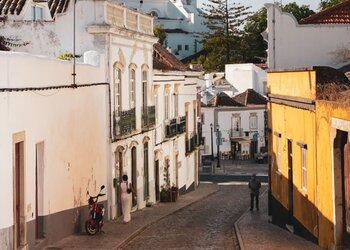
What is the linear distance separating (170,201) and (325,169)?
1500cm

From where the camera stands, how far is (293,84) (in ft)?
58.6

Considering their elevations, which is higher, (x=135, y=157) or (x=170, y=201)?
(x=135, y=157)

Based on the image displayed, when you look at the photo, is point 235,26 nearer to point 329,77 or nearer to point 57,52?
point 57,52

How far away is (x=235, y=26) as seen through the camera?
80625 mm

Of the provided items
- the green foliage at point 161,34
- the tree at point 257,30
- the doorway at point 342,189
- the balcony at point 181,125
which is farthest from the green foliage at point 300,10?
the doorway at point 342,189

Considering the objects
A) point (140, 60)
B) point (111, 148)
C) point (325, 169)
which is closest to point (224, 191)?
point (140, 60)

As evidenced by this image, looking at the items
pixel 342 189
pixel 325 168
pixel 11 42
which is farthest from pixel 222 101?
pixel 342 189

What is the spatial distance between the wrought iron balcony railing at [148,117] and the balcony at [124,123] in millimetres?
1429

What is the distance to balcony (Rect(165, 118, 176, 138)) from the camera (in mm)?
29987

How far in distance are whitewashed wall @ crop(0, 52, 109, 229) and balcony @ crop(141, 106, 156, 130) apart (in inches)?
189

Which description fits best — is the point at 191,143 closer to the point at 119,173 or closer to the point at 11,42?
the point at 119,173

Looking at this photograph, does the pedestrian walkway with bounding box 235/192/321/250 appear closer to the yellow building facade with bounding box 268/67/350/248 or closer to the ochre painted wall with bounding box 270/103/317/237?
the yellow building facade with bounding box 268/67/350/248

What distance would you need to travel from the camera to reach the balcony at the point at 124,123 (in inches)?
844

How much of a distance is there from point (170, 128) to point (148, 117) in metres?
4.44
